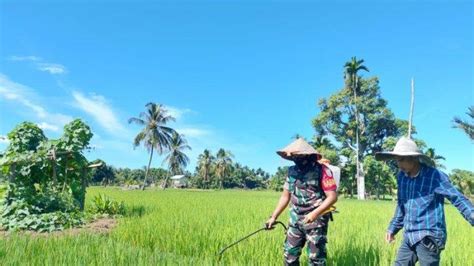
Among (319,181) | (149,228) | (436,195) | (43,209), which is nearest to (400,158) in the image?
(436,195)

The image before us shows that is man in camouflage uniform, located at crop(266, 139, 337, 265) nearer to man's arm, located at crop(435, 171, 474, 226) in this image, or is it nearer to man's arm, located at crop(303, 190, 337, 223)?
man's arm, located at crop(303, 190, 337, 223)

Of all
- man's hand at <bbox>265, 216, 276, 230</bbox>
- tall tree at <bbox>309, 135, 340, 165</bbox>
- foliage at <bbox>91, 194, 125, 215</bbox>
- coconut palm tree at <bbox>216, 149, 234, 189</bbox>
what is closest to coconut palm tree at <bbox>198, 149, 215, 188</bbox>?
coconut palm tree at <bbox>216, 149, 234, 189</bbox>

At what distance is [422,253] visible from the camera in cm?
258

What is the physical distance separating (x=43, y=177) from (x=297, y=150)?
612cm

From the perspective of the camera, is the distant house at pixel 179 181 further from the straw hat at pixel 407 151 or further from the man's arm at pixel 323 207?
the straw hat at pixel 407 151

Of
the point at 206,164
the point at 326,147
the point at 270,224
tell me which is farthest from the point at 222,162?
the point at 270,224

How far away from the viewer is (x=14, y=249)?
375 cm

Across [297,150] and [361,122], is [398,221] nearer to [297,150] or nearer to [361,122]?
[297,150]

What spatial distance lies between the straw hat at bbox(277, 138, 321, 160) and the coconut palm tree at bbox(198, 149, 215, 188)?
49.2m

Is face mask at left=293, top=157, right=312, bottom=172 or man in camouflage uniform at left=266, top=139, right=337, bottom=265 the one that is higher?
face mask at left=293, top=157, right=312, bottom=172

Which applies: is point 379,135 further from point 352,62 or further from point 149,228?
point 149,228

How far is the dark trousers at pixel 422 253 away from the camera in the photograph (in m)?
2.54

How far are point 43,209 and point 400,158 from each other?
6.32 meters

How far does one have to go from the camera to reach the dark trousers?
2.54m
